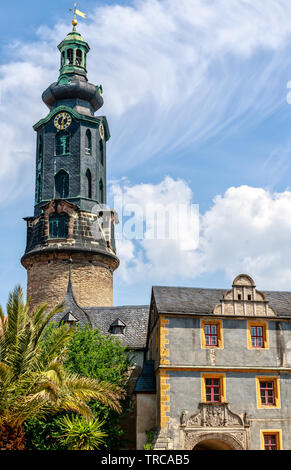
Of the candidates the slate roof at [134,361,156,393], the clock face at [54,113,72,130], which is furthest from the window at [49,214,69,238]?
the slate roof at [134,361,156,393]

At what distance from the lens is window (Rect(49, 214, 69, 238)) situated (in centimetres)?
5006

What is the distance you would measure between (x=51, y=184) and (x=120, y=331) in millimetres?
15529

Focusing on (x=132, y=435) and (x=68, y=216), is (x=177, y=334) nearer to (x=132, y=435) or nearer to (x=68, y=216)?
(x=132, y=435)

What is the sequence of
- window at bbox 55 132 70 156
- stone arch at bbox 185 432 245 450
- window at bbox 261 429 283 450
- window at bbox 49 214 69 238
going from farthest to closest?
window at bbox 55 132 70 156, window at bbox 49 214 69 238, window at bbox 261 429 283 450, stone arch at bbox 185 432 245 450

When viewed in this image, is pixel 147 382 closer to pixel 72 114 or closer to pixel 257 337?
pixel 257 337

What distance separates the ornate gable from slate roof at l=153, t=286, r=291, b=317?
52cm

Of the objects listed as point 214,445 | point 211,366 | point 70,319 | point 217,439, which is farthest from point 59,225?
point 217,439

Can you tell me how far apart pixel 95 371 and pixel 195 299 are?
6.88m

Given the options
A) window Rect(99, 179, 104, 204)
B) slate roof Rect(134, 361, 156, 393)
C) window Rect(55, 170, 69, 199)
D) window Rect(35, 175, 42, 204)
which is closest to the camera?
slate roof Rect(134, 361, 156, 393)

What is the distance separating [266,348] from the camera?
31828mm

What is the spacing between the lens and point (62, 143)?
53.1 m

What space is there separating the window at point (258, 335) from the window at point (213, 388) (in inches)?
89.2

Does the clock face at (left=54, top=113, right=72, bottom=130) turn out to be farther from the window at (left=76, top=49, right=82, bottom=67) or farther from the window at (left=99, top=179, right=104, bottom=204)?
the window at (left=76, top=49, right=82, bottom=67)

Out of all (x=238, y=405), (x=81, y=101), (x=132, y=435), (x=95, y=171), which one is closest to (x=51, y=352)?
(x=238, y=405)
